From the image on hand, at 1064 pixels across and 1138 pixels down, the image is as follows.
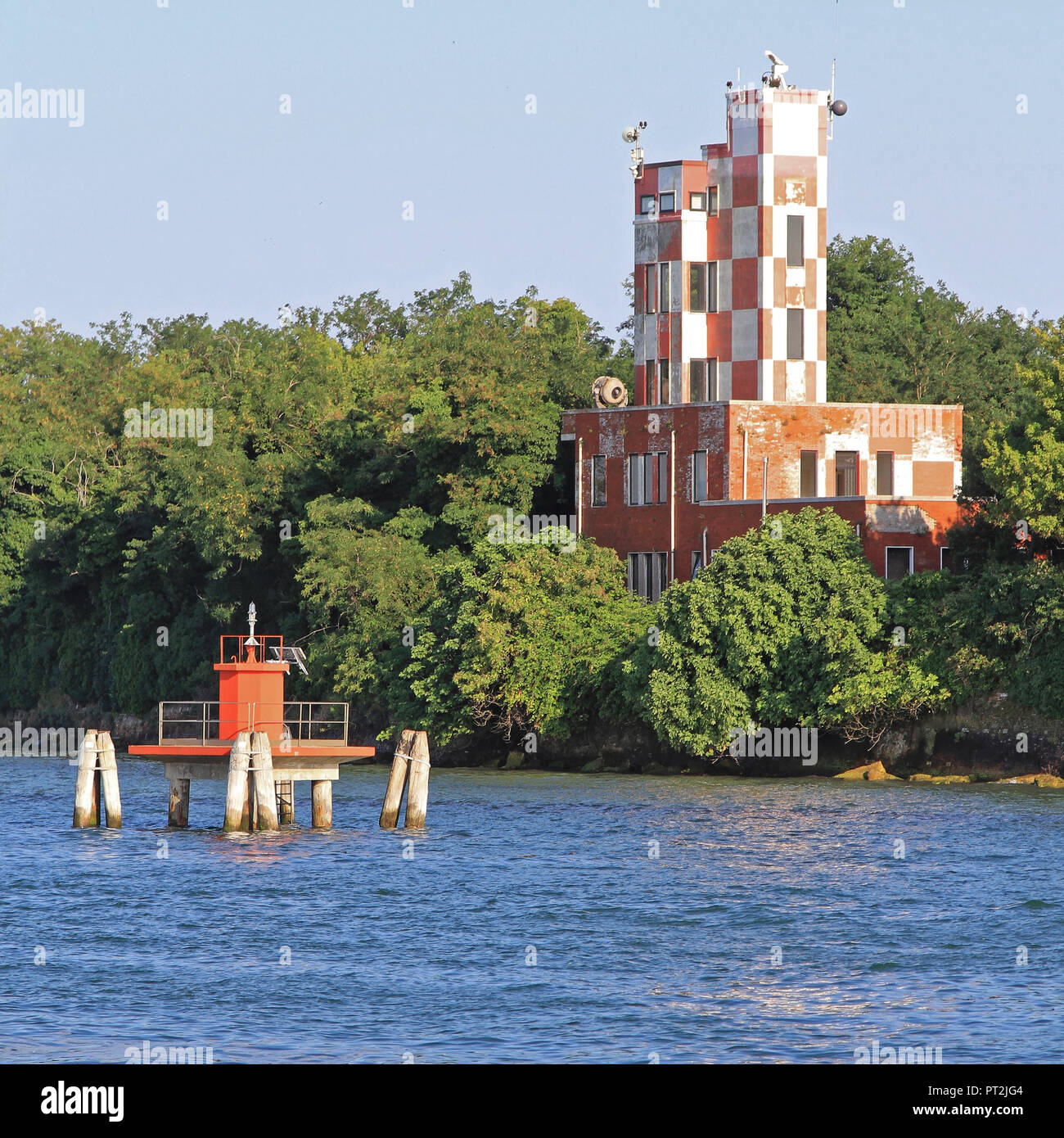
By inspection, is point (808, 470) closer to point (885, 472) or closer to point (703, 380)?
point (885, 472)

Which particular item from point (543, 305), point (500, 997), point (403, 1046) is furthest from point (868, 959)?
point (543, 305)

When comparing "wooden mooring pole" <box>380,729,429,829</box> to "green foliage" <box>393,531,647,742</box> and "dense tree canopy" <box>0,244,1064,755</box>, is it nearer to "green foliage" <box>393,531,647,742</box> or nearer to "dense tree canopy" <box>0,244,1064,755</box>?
"dense tree canopy" <box>0,244,1064,755</box>

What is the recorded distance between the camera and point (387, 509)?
78.7 m

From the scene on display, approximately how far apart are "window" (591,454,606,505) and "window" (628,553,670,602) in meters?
2.68

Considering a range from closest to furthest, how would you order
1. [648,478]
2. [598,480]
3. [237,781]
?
1. [237,781]
2. [648,478]
3. [598,480]

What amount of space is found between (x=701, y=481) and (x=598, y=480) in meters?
4.60

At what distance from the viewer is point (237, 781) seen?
136 feet

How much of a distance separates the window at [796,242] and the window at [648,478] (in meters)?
9.35

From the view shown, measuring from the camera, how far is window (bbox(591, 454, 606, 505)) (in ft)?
245

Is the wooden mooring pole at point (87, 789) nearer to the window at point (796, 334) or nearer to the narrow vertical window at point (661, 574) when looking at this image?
the narrow vertical window at point (661, 574)

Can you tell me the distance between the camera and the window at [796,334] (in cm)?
7606

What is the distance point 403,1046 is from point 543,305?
87.1 meters

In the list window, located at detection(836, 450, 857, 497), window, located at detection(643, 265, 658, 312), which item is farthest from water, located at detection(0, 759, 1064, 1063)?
window, located at detection(643, 265, 658, 312)

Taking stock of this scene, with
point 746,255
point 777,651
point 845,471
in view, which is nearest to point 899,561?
point 845,471
